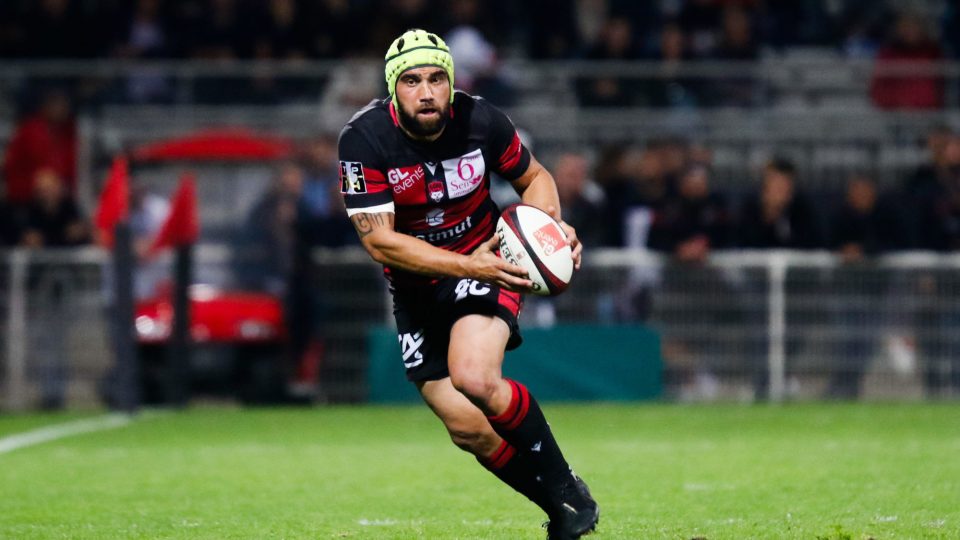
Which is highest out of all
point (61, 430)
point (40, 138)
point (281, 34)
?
point (281, 34)

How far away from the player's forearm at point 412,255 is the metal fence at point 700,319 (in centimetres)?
759

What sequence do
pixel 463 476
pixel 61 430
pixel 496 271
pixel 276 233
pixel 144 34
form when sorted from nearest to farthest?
pixel 496 271 → pixel 463 476 → pixel 61 430 → pixel 276 233 → pixel 144 34

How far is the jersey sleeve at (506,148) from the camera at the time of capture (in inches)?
282

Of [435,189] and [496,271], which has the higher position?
[435,189]

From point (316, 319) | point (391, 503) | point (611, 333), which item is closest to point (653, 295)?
point (611, 333)

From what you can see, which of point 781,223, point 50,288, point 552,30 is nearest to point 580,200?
point 781,223

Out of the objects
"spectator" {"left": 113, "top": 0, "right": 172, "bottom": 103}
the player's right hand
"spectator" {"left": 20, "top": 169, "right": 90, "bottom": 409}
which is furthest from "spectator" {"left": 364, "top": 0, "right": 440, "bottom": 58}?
the player's right hand

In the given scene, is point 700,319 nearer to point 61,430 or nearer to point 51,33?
point 61,430

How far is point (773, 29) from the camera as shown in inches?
734

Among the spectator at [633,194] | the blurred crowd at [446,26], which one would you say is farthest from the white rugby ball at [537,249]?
the blurred crowd at [446,26]

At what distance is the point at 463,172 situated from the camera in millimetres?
7047

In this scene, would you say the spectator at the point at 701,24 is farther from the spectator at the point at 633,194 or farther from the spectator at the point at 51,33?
the spectator at the point at 51,33

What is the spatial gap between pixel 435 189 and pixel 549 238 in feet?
1.95

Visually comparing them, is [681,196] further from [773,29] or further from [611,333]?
[773,29]
